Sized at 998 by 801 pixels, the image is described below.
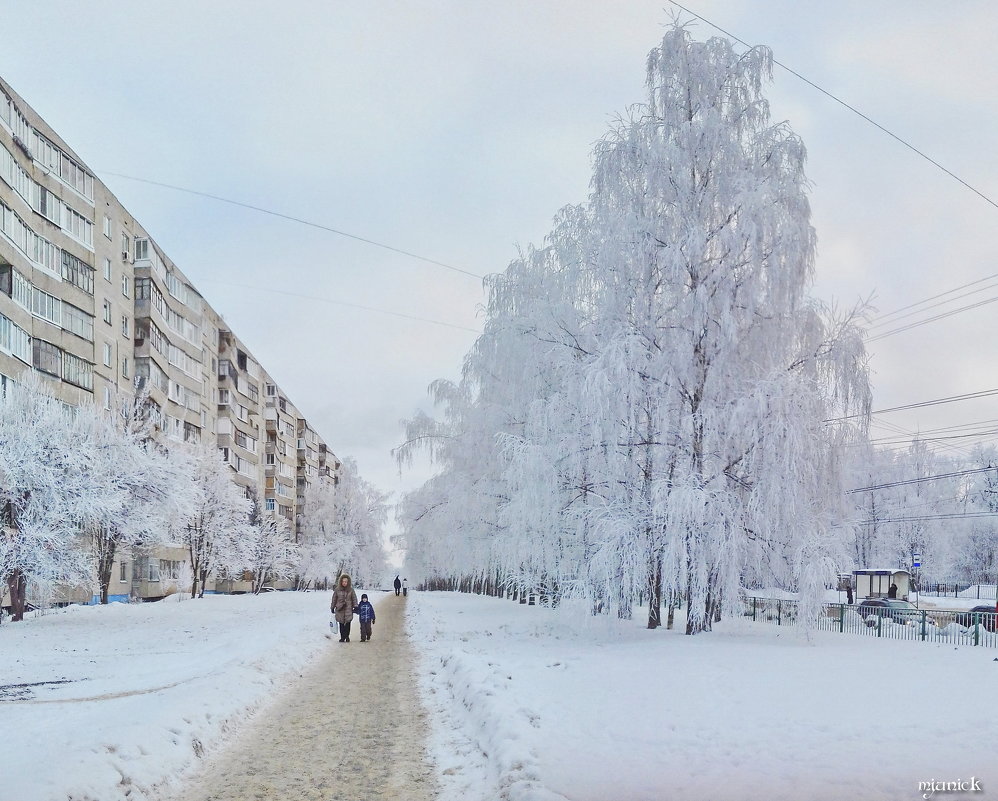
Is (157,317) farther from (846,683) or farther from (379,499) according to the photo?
(846,683)

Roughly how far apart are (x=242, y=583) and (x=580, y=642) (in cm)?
6748

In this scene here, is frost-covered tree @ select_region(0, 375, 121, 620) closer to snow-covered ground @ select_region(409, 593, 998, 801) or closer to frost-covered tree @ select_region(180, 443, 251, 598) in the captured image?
snow-covered ground @ select_region(409, 593, 998, 801)

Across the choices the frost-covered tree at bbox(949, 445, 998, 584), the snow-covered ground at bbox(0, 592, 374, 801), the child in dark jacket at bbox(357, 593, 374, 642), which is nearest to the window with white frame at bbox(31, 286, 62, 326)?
the snow-covered ground at bbox(0, 592, 374, 801)

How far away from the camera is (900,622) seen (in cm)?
2345

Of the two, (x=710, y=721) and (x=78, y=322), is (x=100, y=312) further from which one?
(x=710, y=721)

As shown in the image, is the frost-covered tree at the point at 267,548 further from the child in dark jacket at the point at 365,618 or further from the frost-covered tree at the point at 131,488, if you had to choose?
the child in dark jacket at the point at 365,618

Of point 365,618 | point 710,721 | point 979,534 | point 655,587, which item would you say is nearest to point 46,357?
point 365,618

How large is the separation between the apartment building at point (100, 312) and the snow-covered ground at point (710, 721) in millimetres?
28356

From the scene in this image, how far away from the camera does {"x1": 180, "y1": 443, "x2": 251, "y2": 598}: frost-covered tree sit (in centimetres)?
5261

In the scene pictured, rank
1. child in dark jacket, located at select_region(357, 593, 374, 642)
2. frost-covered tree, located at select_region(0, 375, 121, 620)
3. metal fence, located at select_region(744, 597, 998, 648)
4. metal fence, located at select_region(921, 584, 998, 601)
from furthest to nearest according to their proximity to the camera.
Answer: metal fence, located at select_region(921, 584, 998, 601) → frost-covered tree, located at select_region(0, 375, 121, 620) → child in dark jacket, located at select_region(357, 593, 374, 642) → metal fence, located at select_region(744, 597, 998, 648)

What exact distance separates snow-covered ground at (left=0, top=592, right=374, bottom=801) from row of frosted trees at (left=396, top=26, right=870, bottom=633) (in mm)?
7204

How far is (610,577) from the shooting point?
727 inches

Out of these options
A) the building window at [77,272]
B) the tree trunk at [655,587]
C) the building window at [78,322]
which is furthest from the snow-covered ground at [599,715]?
the building window at [77,272]

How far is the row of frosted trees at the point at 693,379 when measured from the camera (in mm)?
18125
